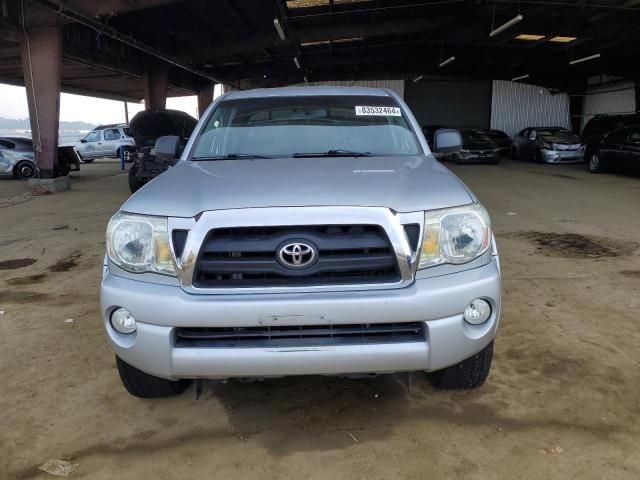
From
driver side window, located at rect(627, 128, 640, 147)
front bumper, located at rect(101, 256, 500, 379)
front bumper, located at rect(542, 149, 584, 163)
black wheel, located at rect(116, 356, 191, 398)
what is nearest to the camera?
front bumper, located at rect(101, 256, 500, 379)

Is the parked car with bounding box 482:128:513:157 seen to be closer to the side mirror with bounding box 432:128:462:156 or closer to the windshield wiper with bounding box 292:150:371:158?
the side mirror with bounding box 432:128:462:156

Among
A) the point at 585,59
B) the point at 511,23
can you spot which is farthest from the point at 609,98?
the point at 511,23

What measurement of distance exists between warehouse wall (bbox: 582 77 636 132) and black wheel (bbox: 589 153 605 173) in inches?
402

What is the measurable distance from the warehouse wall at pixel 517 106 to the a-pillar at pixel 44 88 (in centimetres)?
2382

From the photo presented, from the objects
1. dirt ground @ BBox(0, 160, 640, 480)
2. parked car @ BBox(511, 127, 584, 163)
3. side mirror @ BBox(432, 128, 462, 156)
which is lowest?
dirt ground @ BBox(0, 160, 640, 480)

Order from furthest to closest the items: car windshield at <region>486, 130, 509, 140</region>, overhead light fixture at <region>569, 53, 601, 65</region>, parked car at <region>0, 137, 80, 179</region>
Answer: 1. car windshield at <region>486, 130, 509, 140</region>
2. overhead light fixture at <region>569, 53, 601, 65</region>
3. parked car at <region>0, 137, 80, 179</region>

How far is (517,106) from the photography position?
3000 cm

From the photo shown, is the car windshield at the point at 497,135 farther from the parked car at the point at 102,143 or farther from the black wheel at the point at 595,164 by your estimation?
the parked car at the point at 102,143

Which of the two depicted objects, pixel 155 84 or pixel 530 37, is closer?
pixel 530 37

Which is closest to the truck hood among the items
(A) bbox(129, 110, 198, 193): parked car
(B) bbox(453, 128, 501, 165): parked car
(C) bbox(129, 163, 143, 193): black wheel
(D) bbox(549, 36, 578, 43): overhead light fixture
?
(A) bbox(129, 110, 198, 193): parked car

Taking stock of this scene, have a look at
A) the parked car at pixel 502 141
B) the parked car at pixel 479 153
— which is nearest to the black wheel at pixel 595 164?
the parked car at pixel 479 153

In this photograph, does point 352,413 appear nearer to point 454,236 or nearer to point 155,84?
point 454,236

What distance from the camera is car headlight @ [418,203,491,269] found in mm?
2426

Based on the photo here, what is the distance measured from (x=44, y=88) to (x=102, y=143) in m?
12.9
